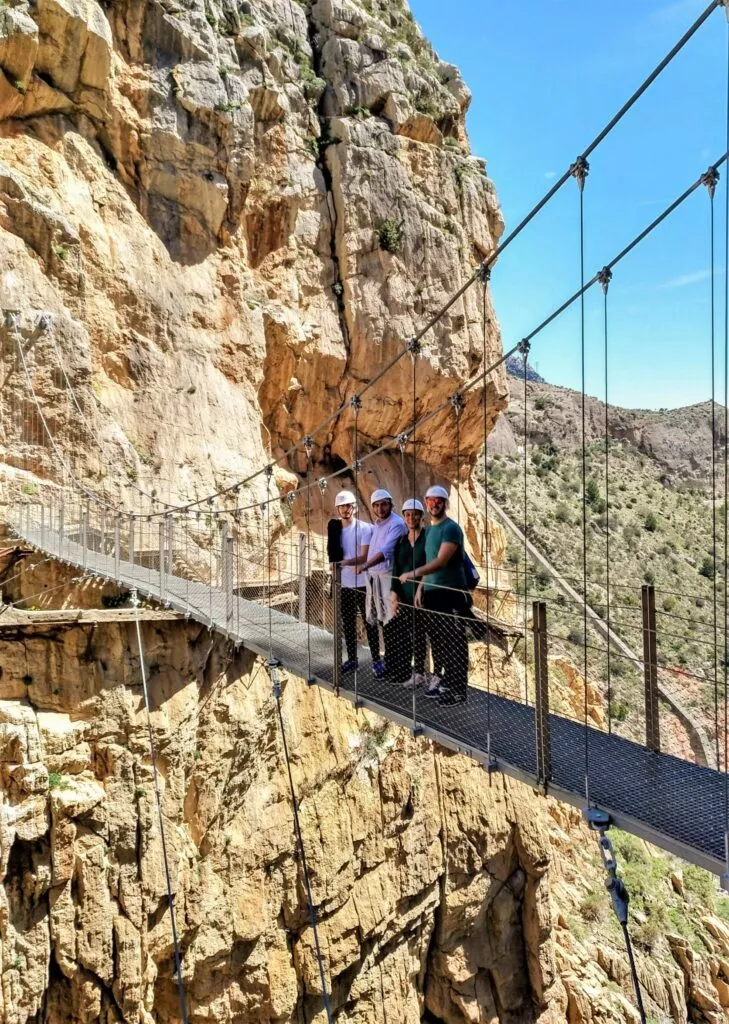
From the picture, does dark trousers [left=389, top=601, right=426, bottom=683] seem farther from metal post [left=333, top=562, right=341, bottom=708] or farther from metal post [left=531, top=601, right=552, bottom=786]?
metal post [left=531, top=601, right=552, bottom=786]

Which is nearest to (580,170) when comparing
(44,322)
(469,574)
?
(469,574)

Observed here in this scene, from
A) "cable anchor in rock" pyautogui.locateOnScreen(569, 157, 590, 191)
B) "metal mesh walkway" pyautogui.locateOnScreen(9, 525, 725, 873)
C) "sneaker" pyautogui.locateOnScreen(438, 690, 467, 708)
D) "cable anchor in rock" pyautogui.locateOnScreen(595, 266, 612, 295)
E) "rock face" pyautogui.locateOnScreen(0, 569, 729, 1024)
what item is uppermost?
"cable anchor in rock" pyautogui.locateOnScreen(569, 157, 590, 191)

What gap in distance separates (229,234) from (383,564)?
8.54m

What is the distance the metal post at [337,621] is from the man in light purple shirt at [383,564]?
0.18 m

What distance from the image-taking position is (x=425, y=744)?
8469 millimetres

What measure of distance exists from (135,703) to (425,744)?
405 centimetres

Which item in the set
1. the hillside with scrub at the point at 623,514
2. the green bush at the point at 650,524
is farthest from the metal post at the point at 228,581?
the green bush at the point at 650,524

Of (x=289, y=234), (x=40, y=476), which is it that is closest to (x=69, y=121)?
(x=289, y=234)

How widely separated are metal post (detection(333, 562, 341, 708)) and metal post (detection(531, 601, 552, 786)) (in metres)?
1.14

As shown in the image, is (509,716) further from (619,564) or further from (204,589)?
(619,564)

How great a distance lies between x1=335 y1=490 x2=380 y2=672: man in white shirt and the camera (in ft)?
12.4

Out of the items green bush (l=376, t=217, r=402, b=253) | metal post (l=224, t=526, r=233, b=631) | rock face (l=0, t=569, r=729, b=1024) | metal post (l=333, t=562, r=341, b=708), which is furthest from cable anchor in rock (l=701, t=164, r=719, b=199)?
green bush (l=376, t=217, r=402, b=253)

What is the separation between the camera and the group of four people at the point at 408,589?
121 inches

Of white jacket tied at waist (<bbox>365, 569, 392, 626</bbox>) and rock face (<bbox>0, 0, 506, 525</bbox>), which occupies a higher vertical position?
rock face (<bbox>0, 0, 506, 525</bbox>)
